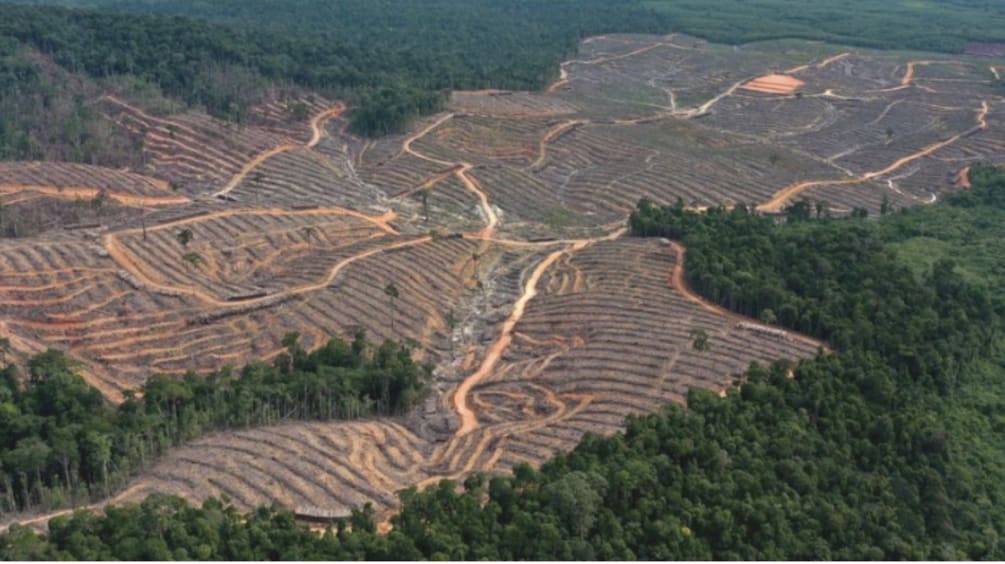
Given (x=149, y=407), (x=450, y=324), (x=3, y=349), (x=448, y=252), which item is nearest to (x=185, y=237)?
(x=3, y=349)

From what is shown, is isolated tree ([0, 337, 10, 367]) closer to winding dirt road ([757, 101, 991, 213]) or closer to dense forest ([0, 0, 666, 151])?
dense forest ([0, 0, 666, 151])

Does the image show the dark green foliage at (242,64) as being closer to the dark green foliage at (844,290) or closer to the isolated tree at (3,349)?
the dark green foliage at (844,290)

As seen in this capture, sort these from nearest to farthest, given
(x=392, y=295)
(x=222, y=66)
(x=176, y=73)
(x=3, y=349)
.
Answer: (x=3, y=349) < (x=392, y=295) < (x=176, y=73) < (x=222, y=66)

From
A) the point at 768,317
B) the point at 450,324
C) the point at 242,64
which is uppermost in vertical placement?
the point at 242,64

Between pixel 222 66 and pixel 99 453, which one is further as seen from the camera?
pixel 222 66

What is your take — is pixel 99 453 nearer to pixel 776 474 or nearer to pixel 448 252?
pixel 776 474

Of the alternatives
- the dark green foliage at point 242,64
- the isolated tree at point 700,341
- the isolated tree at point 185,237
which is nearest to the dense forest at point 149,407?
the isolated tree at point 185,237

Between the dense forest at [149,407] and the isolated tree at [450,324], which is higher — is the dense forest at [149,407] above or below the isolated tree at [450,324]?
above
